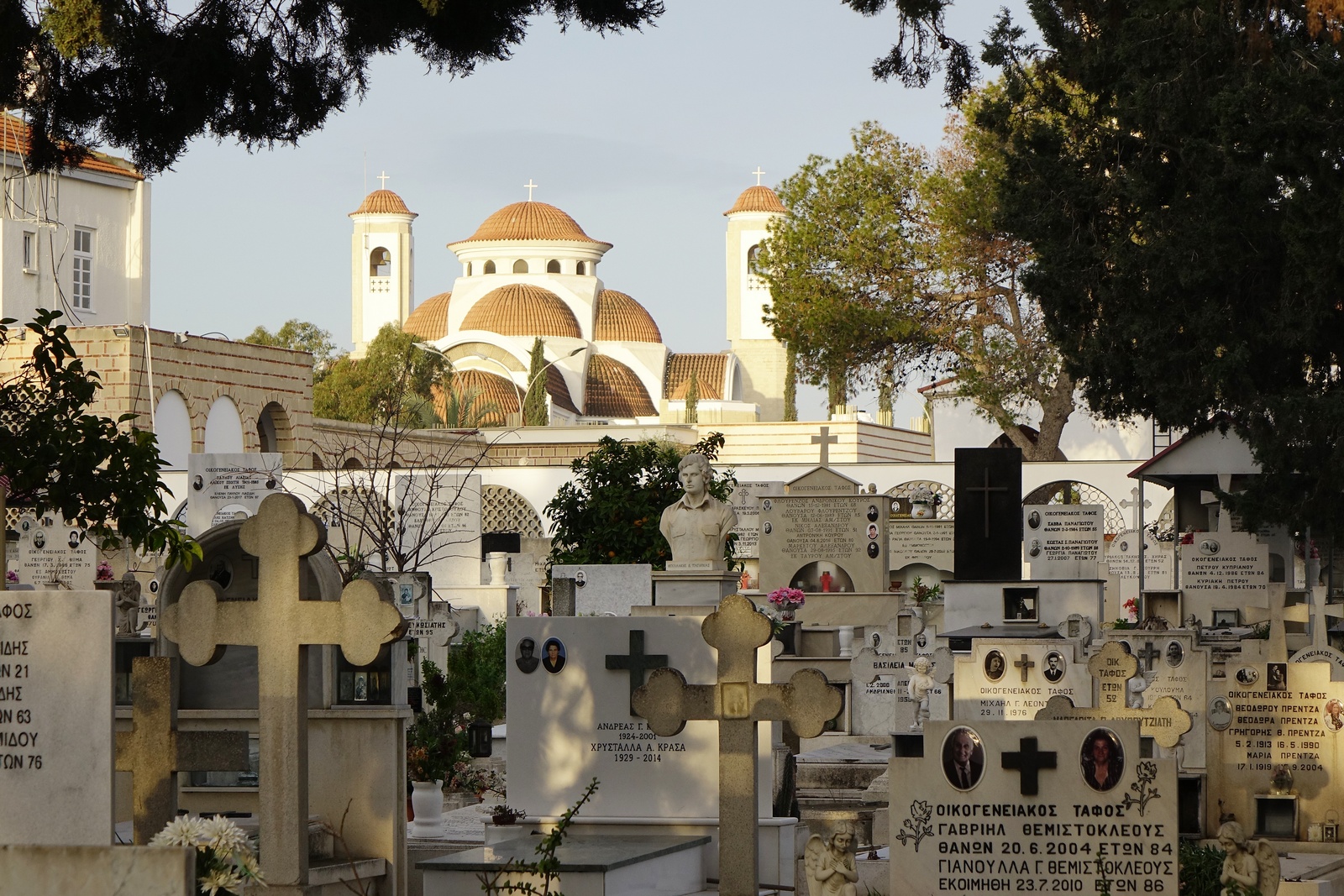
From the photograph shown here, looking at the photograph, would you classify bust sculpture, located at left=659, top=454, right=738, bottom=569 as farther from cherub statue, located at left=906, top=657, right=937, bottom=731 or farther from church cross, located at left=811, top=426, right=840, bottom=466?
church cross, located at left=811, top=426, right=840, bottom=466

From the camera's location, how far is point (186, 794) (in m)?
7.38

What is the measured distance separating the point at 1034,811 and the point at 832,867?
68cm

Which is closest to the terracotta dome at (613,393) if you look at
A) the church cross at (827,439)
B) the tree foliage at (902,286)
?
the church cross at (827,439)

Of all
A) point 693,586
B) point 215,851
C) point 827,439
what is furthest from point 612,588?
point 827,439

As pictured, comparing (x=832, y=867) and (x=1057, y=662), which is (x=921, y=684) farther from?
(x=832, y=867)

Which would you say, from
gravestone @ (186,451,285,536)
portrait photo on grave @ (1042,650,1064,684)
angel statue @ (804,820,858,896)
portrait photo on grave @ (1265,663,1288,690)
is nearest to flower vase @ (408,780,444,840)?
angel statue @ (804,820,858,896)

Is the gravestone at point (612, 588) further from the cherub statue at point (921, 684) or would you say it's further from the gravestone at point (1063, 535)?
the gravestone at point (1063, 535)

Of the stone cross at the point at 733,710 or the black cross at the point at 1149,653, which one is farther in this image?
the black cross at the point at 1149,653

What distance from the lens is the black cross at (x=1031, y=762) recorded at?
584 centimetres

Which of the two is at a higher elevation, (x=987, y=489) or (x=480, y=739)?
(x=987, y=489)

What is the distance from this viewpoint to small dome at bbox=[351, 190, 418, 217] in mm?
80875

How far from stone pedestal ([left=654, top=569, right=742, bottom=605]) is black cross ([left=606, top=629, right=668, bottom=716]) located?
6.65m

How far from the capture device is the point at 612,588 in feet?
53.3

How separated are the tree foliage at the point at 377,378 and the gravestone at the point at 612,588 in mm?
33351
